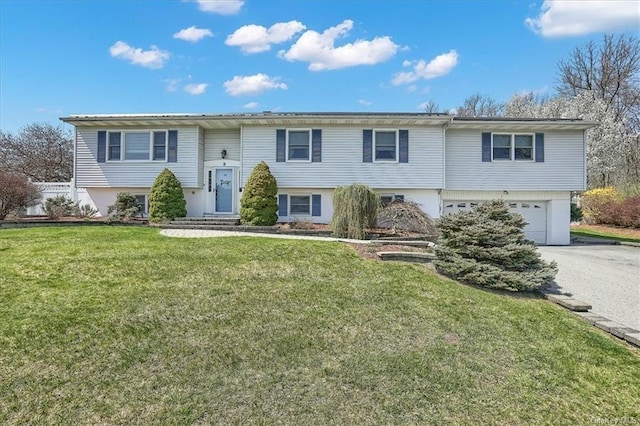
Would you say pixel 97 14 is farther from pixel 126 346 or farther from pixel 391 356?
pixel 391 356

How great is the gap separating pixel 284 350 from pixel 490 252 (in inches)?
193

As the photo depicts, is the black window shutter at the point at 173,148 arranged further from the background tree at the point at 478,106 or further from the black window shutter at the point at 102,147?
the background tree at the point at 478,106

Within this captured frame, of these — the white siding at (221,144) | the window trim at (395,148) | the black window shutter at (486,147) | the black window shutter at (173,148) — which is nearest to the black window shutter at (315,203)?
the window trim at (395,148)

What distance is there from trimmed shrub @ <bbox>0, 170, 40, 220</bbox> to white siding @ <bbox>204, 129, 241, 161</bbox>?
23.2ft

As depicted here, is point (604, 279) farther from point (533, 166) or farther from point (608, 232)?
point (608, 232)

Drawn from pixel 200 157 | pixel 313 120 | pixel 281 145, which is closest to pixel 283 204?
pixel 281 145

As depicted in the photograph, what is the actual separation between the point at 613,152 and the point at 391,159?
23.7 metres

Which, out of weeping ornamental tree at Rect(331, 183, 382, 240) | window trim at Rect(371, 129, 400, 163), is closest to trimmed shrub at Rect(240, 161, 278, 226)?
weeping ornamental tree at Rect(331, 183, 382, 240)

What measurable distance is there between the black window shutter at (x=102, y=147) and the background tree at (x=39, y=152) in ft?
46.0

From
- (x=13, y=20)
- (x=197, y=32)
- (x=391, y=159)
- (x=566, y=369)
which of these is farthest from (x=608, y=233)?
(x=13, y=20)

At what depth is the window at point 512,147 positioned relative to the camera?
627 inches

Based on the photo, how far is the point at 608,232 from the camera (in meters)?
20.5

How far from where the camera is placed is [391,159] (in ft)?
51.1

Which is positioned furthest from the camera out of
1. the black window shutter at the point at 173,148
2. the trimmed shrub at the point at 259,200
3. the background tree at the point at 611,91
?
the background tree at the point at 611,91
